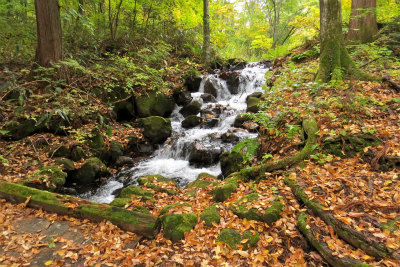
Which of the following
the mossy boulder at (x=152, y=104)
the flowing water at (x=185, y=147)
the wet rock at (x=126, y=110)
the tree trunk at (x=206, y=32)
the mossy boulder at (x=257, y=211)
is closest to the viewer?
the mossy boulder at (x=257, y=211)

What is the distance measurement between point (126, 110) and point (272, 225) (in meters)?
8.99

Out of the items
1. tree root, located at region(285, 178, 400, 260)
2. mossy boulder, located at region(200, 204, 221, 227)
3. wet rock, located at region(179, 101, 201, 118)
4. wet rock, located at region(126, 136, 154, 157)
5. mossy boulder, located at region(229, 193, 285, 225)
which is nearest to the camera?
tree root, located at region(285, 178, 400, 260)

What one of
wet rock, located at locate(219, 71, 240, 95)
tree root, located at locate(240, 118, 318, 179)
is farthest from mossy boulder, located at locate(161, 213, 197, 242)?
wet rock, located at locate(219, 71, 240, 95)

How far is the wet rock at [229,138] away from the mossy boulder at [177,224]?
17.1 feet

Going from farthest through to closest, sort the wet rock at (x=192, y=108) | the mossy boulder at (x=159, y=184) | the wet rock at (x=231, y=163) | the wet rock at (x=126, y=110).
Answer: the wet rock at (x=192, y=108) → the wet rock at (x=126, y=110) → the wet rock at (x=231, y=163) → the mossy boulder at (x=159, y=184)

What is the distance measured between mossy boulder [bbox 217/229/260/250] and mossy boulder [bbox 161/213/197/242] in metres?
0.58

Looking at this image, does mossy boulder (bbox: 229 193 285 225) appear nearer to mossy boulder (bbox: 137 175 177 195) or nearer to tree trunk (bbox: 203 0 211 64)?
mossy boulder (bbox: 137 175 177 195)

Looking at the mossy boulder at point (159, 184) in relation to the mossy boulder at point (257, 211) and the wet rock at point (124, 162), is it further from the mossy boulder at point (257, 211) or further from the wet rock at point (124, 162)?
the wet rock at point (124, 162)

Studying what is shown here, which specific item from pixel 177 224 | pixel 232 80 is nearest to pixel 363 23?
pixel 232 80

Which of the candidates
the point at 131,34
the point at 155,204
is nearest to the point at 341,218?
the point at 155,204

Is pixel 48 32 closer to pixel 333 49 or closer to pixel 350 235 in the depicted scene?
pixel 333 49

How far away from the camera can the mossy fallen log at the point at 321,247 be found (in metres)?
2.44

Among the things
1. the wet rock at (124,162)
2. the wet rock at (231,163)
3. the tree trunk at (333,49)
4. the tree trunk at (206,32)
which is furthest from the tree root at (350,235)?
the tree trunk at (206,32)

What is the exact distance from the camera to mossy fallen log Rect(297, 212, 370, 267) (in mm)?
2438
